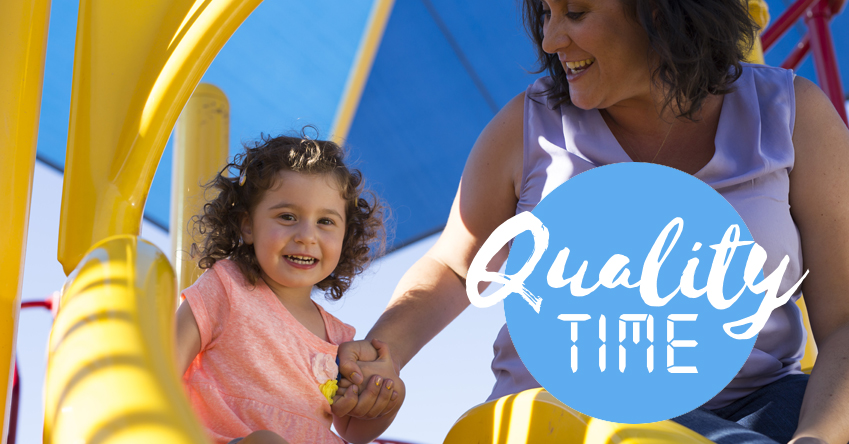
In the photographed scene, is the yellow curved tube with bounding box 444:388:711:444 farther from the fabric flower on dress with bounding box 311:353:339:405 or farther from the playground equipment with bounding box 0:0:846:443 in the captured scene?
the fabric flower on dress with bounding box 311:353:339:405

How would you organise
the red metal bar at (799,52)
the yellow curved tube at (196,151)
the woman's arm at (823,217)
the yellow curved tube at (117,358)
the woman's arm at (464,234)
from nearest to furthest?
the yellow curved tube at (117,358)
the woman's arm at (823,217)
the woman's arm at (464,234)
the yellow curved tube at (196,151)
the red metal bar at (799,52)

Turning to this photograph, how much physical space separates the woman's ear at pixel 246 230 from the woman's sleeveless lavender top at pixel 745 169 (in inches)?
15.0

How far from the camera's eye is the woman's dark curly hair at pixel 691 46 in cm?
99

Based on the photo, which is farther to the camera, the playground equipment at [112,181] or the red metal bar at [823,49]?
the red metal bar at [823,49]

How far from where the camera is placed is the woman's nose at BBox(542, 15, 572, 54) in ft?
3.33

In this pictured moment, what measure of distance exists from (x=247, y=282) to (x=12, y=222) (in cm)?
34

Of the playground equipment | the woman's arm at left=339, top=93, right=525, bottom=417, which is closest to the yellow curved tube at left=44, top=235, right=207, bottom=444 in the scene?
the playground equipment

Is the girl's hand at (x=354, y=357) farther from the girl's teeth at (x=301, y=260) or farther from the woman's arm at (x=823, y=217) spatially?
the woman's arm at (x=823, y=217)

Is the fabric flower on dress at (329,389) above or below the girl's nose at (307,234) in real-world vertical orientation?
below

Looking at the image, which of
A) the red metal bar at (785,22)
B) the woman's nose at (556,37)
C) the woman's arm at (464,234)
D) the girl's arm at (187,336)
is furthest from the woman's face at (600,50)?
the red metal bar at (785,22)

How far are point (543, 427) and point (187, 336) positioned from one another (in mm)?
440

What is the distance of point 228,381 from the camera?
35.9 inches

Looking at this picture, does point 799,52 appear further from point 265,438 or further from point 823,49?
point 265,438

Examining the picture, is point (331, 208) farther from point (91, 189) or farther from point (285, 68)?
point (285, 68)
